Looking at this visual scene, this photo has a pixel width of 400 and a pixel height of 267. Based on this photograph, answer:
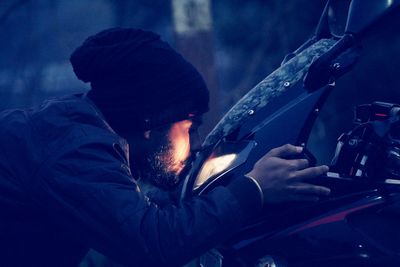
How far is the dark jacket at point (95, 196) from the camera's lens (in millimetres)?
1676

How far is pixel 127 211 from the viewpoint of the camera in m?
1.68

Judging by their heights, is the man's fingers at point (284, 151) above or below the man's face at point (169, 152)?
above

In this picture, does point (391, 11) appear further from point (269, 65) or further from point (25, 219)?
point (269, 65)

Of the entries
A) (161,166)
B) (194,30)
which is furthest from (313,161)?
(194,30)

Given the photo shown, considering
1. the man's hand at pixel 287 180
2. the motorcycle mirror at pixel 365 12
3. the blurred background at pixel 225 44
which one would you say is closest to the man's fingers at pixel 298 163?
the man's hand at pixel 287 180

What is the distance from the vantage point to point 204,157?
1943 mm

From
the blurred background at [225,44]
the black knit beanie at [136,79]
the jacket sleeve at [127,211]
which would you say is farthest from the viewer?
the blurred background at [225,44]

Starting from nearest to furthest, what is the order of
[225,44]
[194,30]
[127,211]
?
[127,211], [194,30], [225,44]

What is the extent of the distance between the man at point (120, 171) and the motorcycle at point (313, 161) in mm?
86

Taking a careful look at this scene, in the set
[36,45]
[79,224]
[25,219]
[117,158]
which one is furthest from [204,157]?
[36,45]

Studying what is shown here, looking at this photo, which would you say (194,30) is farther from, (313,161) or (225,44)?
(313,161)

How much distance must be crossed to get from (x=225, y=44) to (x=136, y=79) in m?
4.72

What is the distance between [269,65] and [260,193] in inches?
198

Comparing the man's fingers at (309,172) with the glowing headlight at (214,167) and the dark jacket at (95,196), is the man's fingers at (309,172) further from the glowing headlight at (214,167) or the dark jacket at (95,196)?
the glowing headlight at (214,167)
